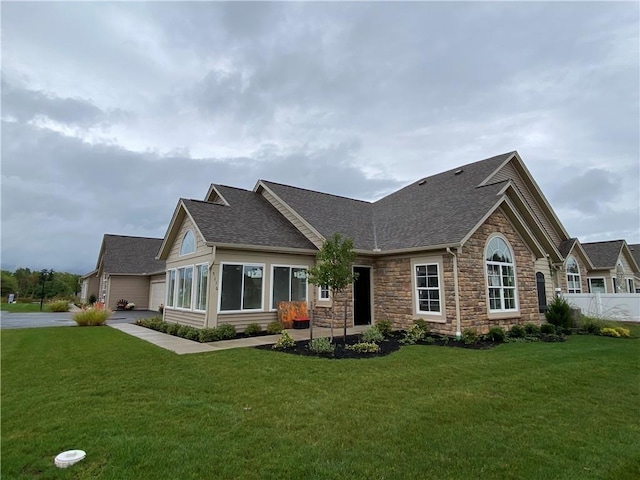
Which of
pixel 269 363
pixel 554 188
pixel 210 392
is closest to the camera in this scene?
pixel 210 392

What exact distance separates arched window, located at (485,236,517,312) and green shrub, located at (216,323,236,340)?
29.4 ft

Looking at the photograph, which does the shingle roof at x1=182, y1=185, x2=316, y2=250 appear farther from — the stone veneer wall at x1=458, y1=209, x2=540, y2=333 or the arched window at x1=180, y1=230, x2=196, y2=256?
the stone veneer wall at x1=458, y1=209, x2=540, y2=333

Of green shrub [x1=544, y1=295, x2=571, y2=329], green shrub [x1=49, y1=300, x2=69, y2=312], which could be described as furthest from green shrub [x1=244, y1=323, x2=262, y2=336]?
green shrub [x1=49, y1=300, x2=69, y2=312]

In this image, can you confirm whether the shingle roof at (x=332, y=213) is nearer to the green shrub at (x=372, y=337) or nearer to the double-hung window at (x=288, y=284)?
the double-hung window at (x=288, y=284)

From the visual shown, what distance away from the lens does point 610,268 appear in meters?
21.9

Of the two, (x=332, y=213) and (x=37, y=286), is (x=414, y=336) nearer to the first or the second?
(x=332, y=213)

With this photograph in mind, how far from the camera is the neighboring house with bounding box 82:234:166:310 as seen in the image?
2664 centimetres

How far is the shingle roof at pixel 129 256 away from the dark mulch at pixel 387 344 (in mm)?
19858

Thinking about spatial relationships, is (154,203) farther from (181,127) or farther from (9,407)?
(9,407)

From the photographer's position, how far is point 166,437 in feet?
13.1

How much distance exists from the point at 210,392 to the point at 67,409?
1983 mm

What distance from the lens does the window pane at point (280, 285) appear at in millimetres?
13258

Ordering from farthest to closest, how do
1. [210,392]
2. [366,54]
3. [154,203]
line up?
[154,203], [366,54], [210,392]

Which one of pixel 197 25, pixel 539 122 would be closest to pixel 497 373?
pixel 197 25
